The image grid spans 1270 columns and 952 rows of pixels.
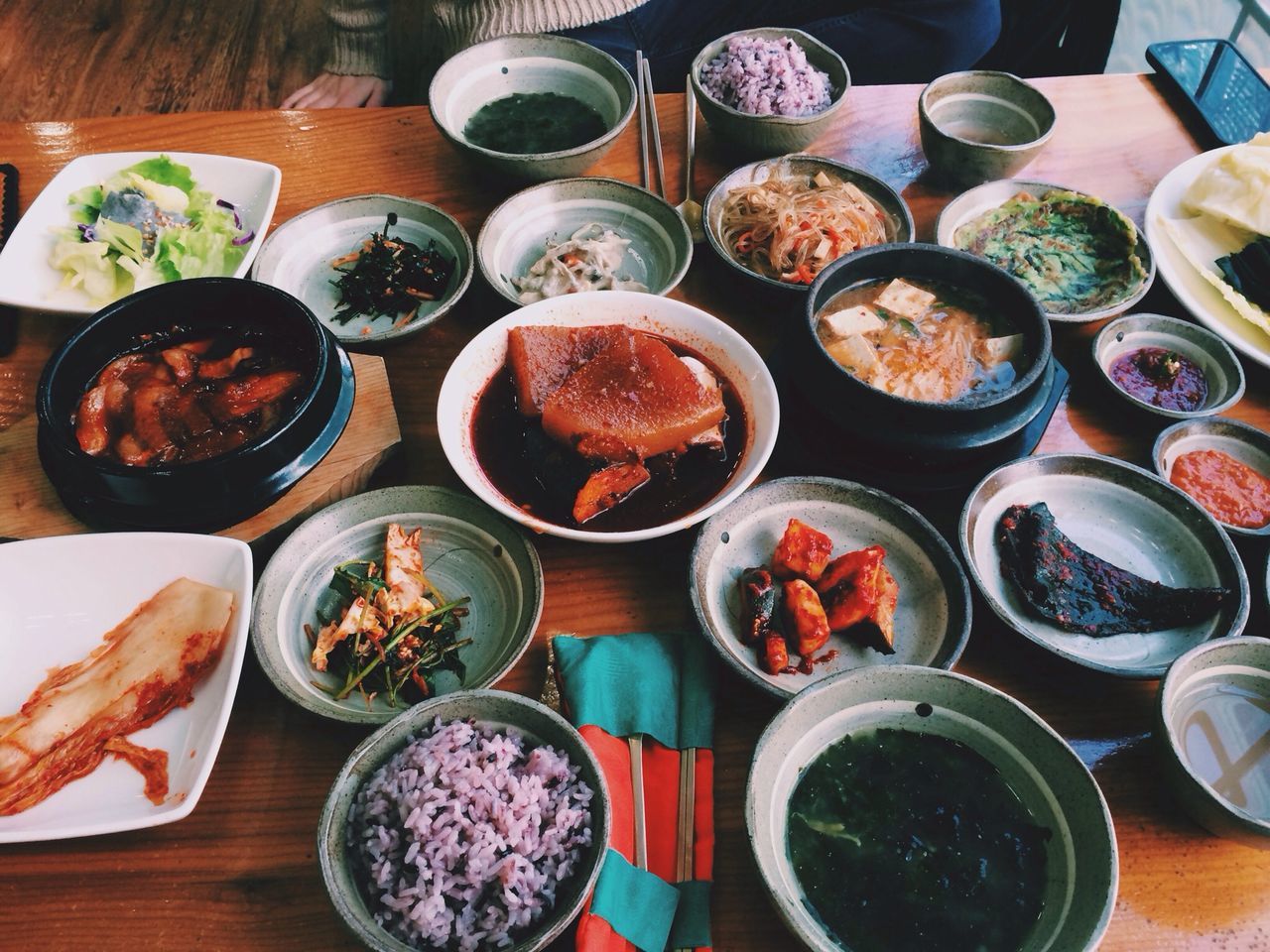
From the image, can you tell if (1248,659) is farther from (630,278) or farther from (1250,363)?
(630,278)

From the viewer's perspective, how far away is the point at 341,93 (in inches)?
133

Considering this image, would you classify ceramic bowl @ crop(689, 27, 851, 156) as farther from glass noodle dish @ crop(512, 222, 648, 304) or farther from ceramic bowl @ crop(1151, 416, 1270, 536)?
ceramic bowl @ crop(1151, 416, 1270, 536)

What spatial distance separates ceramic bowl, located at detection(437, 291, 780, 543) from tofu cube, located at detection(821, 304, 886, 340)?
218 mm

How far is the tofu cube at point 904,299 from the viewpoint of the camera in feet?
6.46

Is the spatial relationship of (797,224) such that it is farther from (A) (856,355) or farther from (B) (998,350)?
(B) (998,350)

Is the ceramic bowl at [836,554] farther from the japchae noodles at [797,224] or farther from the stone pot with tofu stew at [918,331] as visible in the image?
the japchae noodles at [797,224]

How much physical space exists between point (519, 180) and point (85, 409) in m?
1.33

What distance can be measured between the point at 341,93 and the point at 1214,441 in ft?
11.0

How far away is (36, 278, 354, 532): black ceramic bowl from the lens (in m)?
1.58

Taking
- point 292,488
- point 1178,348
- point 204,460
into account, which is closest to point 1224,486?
point 1178,348

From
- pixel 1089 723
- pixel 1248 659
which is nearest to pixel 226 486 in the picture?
pixel 1089 723

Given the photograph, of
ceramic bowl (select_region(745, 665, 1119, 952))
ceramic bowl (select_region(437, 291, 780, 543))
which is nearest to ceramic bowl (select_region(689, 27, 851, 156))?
ceramic bowl (select_region(437, 291, 780, 543))

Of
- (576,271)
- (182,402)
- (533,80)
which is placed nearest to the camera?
(182,402)

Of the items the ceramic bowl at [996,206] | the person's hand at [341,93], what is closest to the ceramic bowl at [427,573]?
the ceramic bowl at [996,206]
